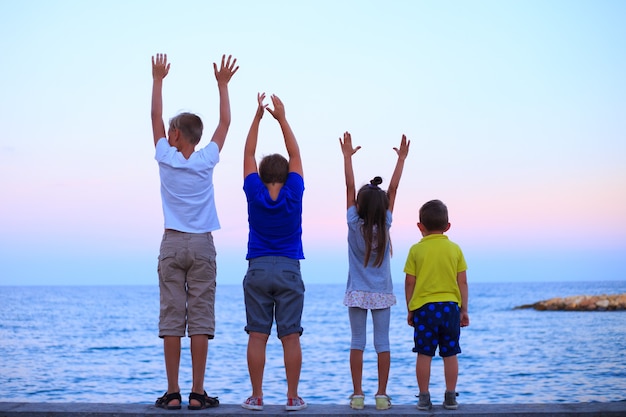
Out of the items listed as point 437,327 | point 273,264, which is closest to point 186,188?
point 273,264

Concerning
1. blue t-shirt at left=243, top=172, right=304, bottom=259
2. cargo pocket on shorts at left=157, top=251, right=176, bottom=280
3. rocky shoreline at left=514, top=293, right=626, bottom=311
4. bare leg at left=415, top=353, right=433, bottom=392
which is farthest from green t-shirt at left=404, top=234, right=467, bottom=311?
rocky shoreline at left=514, top=293, right=626, bottom=311

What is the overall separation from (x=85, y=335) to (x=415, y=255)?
32.3 m

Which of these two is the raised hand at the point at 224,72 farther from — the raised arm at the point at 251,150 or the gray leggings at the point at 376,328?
the gray leggings at the point at 376,328

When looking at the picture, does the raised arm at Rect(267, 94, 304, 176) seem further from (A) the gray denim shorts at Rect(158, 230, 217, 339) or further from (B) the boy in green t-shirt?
(B) the boy in green t-shirt

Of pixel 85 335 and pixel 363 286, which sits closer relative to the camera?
pixel 363 286

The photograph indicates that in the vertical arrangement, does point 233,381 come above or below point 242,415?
below

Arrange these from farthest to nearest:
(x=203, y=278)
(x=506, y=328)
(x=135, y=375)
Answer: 1. (x=506, y=328)
2. (x=135, y=375)
3. (x=203, y=278)

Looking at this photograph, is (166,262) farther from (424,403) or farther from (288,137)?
(424,403)

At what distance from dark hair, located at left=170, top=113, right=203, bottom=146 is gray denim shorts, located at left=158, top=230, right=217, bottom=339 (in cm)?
73

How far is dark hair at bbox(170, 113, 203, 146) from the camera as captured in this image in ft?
16.8

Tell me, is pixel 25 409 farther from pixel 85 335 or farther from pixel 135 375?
pixel 85 335

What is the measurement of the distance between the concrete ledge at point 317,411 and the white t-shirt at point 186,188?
1.28 m

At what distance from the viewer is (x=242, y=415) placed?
452 centimetres

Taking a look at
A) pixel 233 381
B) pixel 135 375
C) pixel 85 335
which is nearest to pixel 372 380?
Result: pixel 233 381
